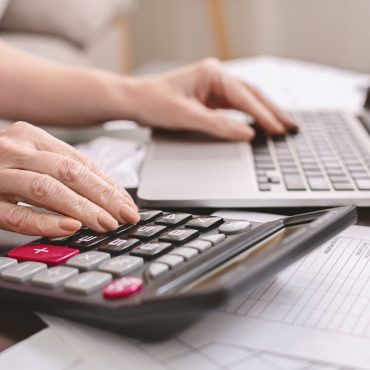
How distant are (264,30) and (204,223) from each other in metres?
2.34

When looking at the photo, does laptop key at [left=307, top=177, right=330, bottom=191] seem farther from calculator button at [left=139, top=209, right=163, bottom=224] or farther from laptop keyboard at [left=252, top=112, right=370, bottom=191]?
calculator button at [left=139, top=209, right=163, bottom=224]

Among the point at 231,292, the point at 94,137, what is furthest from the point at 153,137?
the point at 231,292

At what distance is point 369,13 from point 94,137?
6.01ft

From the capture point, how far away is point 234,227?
385mm

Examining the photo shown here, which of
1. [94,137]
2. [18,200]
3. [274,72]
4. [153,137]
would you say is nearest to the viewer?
Result: [18,200]

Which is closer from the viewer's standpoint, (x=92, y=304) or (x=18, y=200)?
(x=92, y=304)

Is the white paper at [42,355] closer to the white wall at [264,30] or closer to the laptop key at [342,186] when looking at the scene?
the laptop key at [342,186]

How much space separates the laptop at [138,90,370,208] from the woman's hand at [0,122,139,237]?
0.25 ft

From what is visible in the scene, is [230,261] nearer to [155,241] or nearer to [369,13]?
[155,241]

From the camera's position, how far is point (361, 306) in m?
0.35

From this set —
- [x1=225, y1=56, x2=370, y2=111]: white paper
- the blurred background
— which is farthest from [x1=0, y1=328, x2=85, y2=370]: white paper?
the blurred background

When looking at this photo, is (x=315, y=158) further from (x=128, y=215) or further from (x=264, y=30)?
(x=264, y=30)

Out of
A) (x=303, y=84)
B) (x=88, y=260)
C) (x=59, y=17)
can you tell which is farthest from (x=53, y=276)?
(x=59, y=17)

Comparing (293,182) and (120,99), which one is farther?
(120,99)
